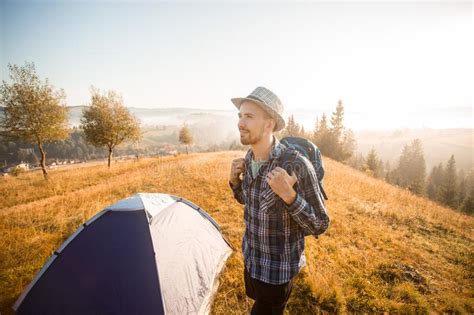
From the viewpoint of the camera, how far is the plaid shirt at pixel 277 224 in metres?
2.39

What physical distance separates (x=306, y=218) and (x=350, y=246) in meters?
5.96

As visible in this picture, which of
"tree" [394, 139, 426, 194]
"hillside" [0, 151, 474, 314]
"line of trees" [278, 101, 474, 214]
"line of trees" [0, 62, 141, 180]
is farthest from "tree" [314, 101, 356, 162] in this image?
"line of trees" [0, 62, 141, 180]

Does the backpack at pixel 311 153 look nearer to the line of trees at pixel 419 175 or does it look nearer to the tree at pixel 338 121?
the tree at pixel 338 121

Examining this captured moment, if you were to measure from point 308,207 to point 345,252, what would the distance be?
5.45m

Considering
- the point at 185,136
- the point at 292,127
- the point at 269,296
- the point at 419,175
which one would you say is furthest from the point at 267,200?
the point at 419,175

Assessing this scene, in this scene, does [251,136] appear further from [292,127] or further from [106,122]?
[292,127]

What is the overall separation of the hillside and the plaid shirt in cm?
241

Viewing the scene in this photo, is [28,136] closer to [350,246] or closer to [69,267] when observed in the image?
[69,267]

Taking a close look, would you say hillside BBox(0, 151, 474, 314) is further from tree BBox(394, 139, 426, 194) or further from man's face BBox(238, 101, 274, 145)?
tree BBox(394, 139, 426, 194)

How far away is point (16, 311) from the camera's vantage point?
354 centimetres

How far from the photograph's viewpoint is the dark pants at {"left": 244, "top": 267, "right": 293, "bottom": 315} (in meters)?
2.63

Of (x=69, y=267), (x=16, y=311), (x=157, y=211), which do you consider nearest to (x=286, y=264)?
(x=157, y=211)

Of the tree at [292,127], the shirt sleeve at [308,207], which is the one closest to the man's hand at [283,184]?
the shirt sleeve at [308,207]

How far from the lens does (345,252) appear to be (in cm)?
655
